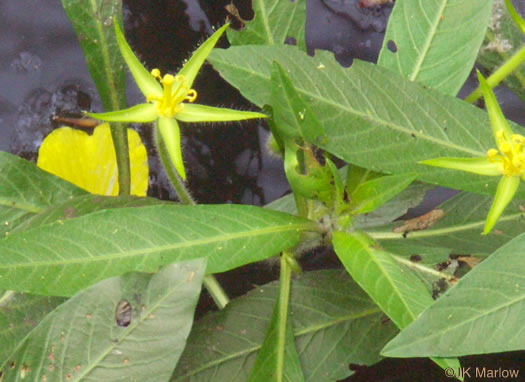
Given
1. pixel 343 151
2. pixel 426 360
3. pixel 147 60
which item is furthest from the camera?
pixel 147 60

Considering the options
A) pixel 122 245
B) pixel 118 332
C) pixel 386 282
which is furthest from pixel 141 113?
pixel 386 282

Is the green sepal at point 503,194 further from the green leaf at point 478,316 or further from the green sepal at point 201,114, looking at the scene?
the green sepal at point 201,114

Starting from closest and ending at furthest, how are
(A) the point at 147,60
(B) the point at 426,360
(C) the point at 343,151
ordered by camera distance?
1. (C) the point at 343,151
2. (B) the point at 426,360
3. (A) the point at 147,60

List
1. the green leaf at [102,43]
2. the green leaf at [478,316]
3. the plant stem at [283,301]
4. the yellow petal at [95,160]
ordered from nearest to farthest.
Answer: the green leaf at [478,316] → the plant stem at [283,301] → the green leaf at [102,43] → the yellow petal at [95,160]

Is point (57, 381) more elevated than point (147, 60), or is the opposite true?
point (147, 60)

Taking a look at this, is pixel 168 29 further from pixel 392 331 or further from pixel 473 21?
pixel 392 331

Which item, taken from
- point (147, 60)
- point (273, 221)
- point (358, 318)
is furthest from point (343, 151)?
point (147, 60)

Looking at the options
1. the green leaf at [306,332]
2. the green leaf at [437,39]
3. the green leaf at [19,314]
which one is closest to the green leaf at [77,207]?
the green leaf at [19,314]
